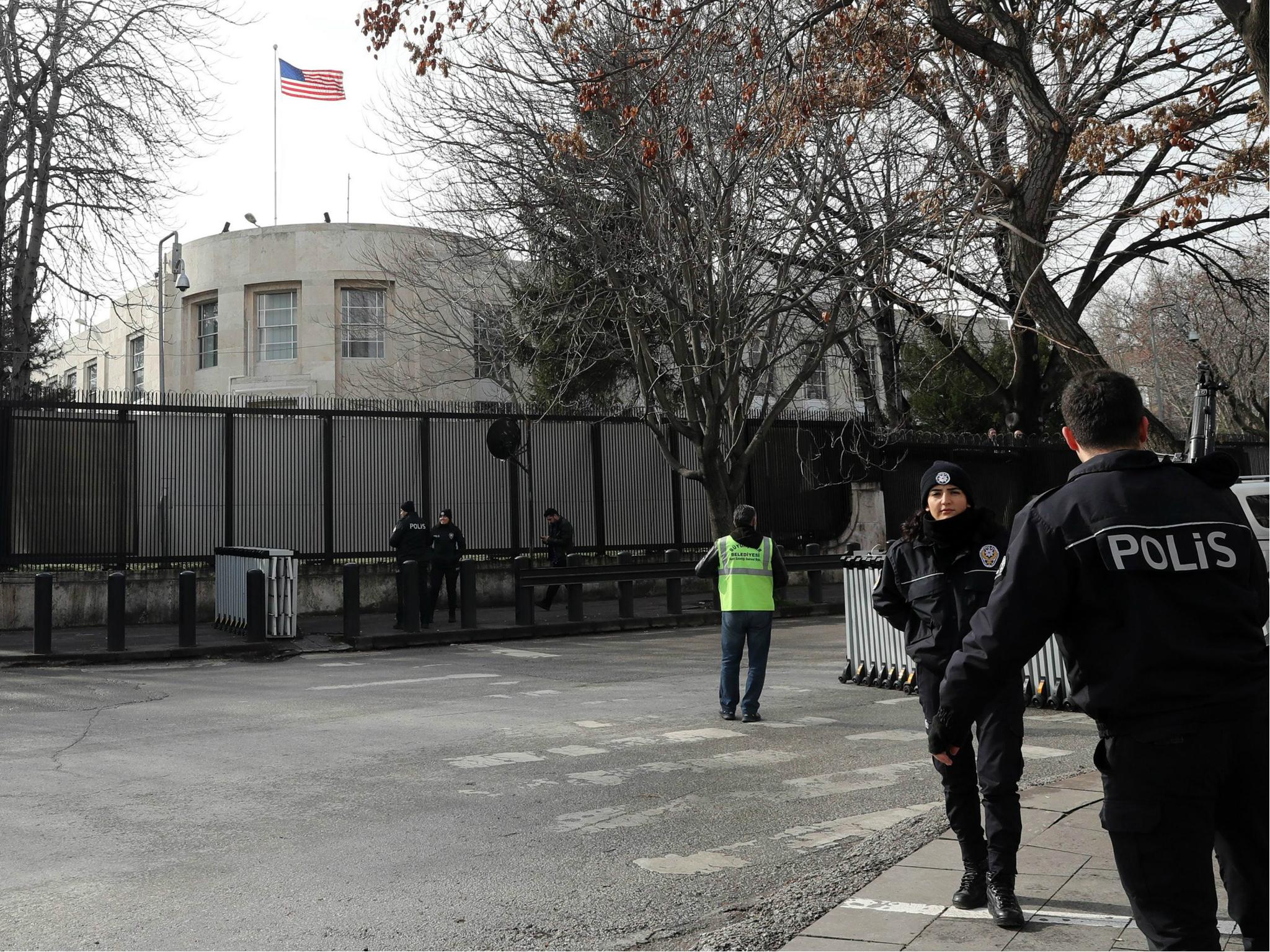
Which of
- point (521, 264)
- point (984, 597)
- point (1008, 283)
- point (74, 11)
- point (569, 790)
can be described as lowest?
point (569, 790)

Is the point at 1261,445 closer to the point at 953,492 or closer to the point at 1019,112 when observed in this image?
the point at 1019,112

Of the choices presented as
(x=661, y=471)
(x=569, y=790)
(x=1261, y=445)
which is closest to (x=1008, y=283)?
(x=661, y=471)

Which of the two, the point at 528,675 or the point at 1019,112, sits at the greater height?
the point at 1019,112

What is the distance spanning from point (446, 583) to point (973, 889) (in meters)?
13.6

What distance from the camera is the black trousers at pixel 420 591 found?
642 inches

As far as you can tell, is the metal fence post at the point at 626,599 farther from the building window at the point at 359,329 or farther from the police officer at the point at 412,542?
the building window at the point at 359,329

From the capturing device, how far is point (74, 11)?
63.9 feet

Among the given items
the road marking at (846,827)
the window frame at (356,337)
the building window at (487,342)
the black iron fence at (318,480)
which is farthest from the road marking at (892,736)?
the window frame at (356,337)

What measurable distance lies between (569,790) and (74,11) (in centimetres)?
1824

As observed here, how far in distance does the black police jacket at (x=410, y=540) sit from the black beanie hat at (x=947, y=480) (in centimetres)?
1308

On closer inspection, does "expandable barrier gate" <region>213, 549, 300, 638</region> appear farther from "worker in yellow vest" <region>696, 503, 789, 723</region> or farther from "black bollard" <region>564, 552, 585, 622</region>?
"worker in yellow vest" <region>696, 503, 789, 723</region>

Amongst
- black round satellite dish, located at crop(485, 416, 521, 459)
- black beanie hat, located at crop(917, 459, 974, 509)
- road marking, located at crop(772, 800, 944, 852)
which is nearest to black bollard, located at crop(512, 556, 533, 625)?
black round satellite dish, located at crop(485, 416, 521, 459)

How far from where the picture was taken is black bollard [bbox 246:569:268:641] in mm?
14711

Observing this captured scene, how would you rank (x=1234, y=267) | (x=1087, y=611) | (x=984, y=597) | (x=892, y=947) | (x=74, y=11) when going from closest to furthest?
(x=1087, y=611), (x=892, y=947), (x=984, y=597), (x=74, y=11), (x=1234, y=267)
